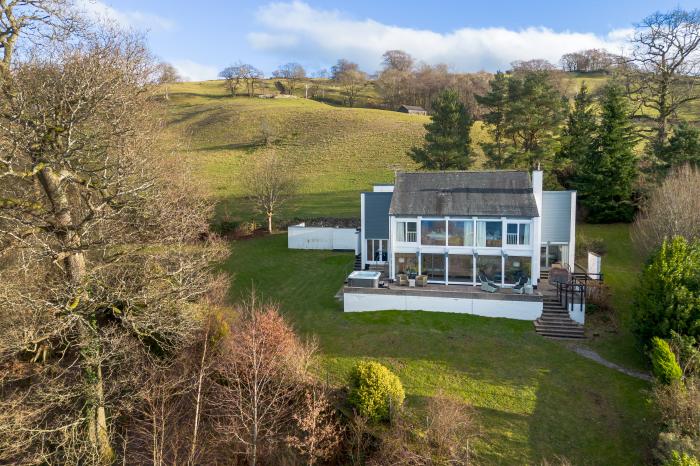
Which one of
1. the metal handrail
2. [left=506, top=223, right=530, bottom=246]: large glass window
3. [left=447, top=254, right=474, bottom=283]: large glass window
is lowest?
the metal handrail

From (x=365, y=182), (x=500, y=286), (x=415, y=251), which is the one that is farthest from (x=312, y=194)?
(x=500, y=286)

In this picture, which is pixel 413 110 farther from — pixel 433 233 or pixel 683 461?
pixel 683 461

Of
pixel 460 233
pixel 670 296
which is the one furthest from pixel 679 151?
pixel 670 296

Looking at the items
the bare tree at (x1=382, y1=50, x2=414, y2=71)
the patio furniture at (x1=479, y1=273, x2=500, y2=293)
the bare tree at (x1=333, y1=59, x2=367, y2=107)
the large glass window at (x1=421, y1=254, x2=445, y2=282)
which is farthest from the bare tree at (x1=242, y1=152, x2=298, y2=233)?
the bare tree at (x1=382, y1=50, x2=414, y2=71)

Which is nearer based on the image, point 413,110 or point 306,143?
point 306,143

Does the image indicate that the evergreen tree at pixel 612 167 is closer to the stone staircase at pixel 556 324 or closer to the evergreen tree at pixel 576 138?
the evergreen tree at pixel 576 138

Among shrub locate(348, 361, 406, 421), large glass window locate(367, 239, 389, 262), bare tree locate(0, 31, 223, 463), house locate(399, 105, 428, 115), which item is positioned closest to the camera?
bare tree locate(0, 31, 223, 463)

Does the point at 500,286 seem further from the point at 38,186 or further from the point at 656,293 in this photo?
the point at 38,186

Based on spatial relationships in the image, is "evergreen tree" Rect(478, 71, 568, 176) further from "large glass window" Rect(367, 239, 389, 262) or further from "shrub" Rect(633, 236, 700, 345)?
"shrub" Rect(633, 236, 700, 345)
